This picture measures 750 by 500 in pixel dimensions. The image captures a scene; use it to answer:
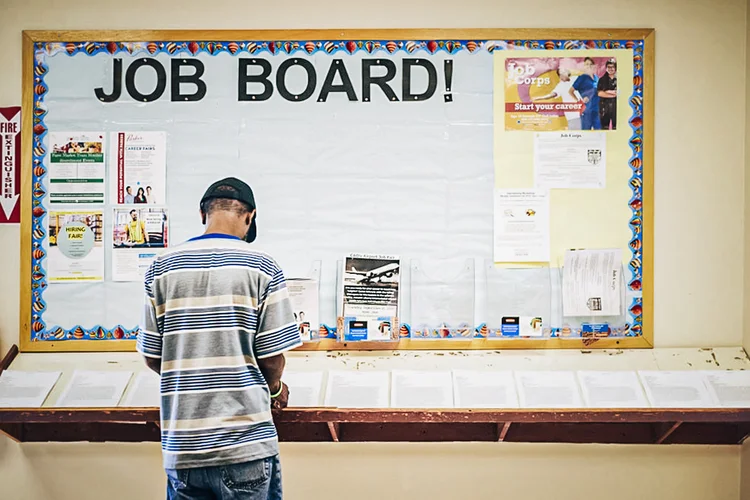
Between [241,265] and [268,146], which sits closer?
[241,265]

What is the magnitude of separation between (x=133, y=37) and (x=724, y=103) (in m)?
2.44

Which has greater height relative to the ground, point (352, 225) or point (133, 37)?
point (133, 37)

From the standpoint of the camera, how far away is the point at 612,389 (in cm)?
289

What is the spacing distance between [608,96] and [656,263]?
0.71 m

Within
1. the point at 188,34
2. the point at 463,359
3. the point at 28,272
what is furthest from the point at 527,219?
the point at 28,272

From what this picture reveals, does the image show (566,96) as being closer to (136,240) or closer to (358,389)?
(358,389)

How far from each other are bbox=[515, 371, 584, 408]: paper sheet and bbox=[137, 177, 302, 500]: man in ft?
3.60

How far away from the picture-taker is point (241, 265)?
84.0 inches

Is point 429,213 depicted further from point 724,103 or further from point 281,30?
point 724,103

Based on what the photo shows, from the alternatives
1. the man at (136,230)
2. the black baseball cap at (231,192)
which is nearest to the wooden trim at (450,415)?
the man at (136,230)

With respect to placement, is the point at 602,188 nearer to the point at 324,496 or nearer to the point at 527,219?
the point at 527,219

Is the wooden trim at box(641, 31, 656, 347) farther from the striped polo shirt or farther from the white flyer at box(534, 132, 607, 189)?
the striped polo shirt

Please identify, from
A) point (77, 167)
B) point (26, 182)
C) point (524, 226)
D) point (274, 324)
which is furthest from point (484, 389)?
point (26, 182)

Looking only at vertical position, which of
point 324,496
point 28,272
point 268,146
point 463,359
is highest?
point 268,146
